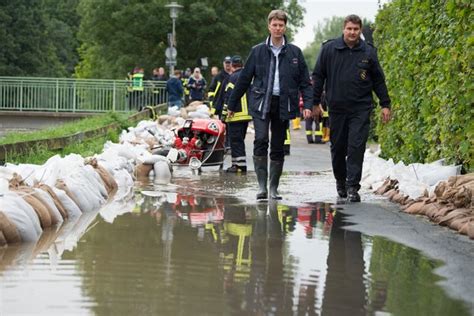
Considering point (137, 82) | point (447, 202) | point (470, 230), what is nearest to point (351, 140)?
point (447, 202)

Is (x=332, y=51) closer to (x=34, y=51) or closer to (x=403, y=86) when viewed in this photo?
(x=403, y=86)

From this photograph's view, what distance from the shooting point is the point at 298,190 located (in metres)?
13.8

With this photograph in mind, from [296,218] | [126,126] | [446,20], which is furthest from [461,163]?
[126,126]

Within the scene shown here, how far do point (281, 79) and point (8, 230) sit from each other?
4740mm

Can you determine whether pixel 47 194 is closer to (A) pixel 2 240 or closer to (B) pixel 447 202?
(A) pixel 2 240

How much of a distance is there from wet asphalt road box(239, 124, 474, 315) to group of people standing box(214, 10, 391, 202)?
1.44 ft

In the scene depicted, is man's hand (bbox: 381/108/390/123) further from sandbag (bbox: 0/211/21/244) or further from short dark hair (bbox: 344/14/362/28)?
sandbag (bbox: 0/211/21/244)

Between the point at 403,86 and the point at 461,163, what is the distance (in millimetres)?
3244

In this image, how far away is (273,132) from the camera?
41.8 feet

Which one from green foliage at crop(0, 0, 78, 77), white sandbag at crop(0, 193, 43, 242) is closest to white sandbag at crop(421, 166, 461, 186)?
white sandbag at crop(0, 193, 43, 242)

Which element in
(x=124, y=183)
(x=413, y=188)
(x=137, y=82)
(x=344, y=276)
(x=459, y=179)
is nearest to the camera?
(x=344, y=276)

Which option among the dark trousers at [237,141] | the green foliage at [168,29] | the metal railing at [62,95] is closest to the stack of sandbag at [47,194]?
the dark trousers at [237,141]

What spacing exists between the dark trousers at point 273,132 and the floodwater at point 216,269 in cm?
169

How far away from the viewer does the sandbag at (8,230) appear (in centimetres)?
835
